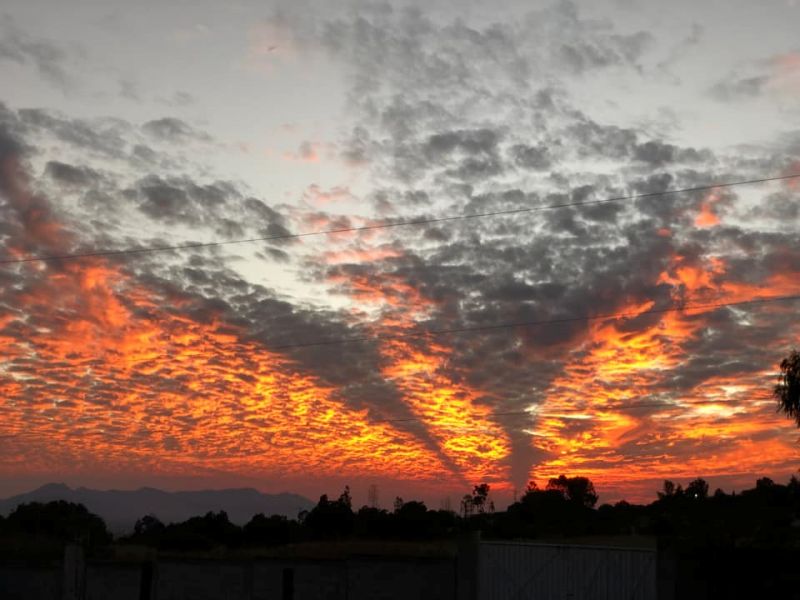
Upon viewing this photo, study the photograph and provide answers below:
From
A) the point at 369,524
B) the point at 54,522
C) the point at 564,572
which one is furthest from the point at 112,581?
the point at 54,522

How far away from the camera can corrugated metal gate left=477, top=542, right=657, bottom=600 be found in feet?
80.9

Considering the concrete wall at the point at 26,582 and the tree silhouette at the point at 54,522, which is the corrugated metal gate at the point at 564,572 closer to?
the concrete wall at the point at 26,582

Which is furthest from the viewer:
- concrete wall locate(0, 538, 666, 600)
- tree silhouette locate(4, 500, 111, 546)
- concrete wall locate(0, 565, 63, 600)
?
Answer: tree silhouette locate(4, 500, 111, 546)

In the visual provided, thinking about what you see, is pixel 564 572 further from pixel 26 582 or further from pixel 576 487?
pixel 576 487

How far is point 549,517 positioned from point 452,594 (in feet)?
128

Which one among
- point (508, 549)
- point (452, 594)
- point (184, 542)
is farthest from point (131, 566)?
point (184, 542)

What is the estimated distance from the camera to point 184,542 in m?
67.6

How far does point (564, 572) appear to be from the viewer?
2741 cm

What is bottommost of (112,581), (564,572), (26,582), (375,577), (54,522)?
(26,582)

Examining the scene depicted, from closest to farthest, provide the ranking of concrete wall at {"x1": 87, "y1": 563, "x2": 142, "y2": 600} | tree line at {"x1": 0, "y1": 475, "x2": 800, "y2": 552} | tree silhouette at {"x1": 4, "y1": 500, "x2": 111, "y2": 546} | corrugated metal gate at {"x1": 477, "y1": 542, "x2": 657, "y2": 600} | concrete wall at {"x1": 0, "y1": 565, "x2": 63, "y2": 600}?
1. corrugated metal gate at {"x1": 477, "y1": 542, "x2": 657, "y2": 600}
2. concrete wall at {"x1": 87, "y1": 563, "x2": 142, "y2": 600}
3. concrete wall at {"x1": 0, "y1": 565, "x2": 63, "y2": 600}
4. tree line at {"x1": 0, "y1": 475, "x2": 800, "y2": 552}
5. tree silhouette at {"x1": 4, "y1": 500, "x2": 111, "y2": 546}

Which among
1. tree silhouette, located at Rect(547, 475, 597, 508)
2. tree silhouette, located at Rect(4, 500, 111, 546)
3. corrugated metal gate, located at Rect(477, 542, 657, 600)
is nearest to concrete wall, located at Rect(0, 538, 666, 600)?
corrugated metal gate, located at Rect(477, 542, 657, 600)

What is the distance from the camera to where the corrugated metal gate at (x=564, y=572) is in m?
24.7

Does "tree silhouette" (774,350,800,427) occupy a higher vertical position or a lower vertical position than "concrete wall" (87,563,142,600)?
higher

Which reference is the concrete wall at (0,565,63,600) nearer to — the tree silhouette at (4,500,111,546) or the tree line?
the tree line
